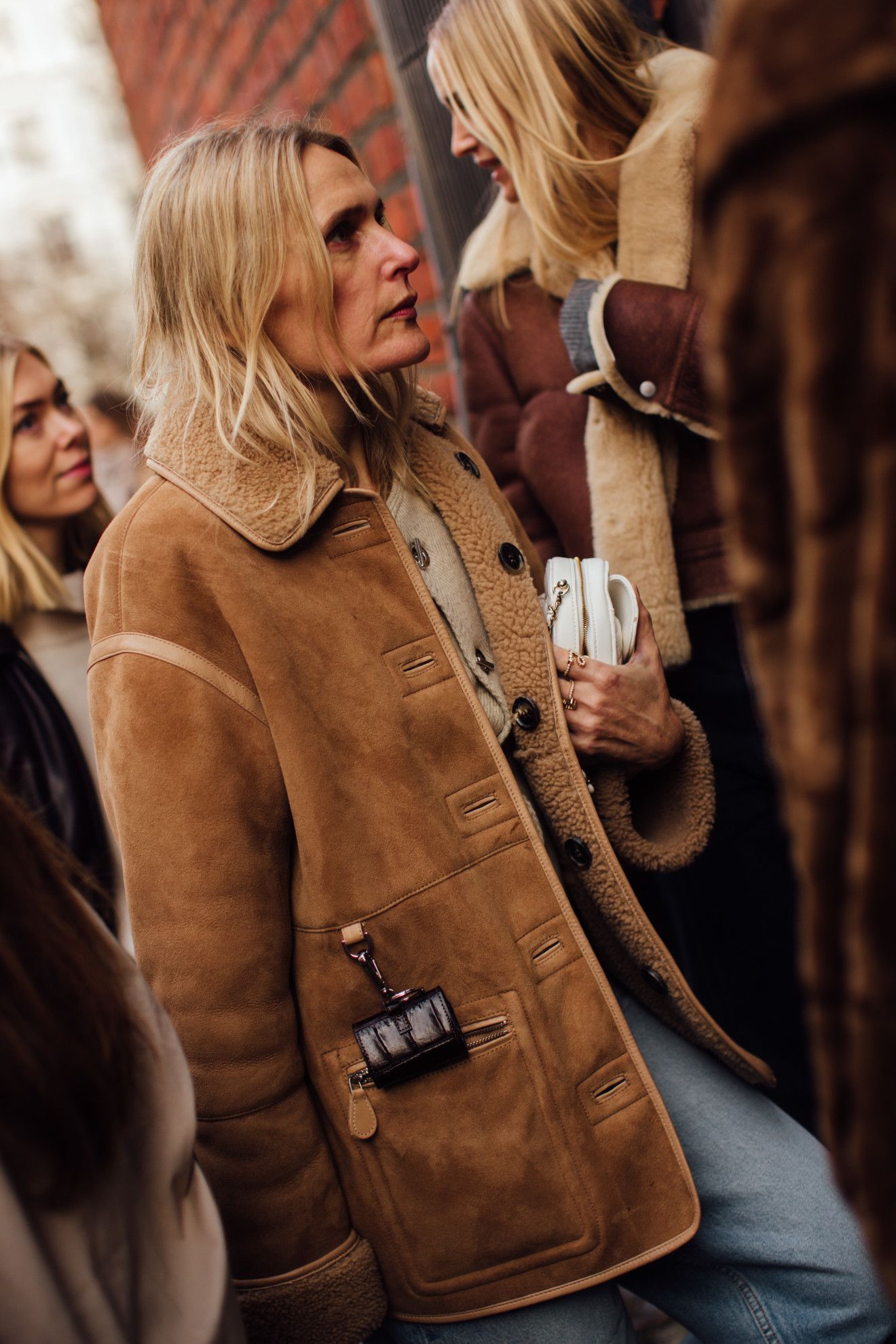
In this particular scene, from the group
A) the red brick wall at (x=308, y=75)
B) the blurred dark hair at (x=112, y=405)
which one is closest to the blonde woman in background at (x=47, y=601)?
the red brick wall at (x=308, y=75)

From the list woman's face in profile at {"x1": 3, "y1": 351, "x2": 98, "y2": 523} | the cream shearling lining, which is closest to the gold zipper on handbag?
the cream shearling lining

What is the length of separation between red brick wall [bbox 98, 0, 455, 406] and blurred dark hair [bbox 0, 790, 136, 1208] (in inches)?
75.5

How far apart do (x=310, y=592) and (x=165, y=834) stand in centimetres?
34

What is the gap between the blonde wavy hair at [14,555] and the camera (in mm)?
2533

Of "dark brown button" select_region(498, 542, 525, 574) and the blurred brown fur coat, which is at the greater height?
the blurred brown fur coat

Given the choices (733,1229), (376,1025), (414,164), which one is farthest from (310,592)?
(414,164)

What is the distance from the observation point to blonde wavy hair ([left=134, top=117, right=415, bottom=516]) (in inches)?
50.7

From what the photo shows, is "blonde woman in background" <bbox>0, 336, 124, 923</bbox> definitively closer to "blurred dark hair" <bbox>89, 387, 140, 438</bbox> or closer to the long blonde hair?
the long blonde hair

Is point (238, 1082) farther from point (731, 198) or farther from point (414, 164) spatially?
point (414, 164)

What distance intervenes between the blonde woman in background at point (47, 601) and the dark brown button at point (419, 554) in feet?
4.18

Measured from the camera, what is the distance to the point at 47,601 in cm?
256

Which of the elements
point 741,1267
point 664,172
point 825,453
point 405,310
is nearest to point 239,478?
point 405,310

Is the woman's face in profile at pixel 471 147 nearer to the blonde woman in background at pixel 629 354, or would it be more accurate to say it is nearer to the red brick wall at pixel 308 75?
the blonde woman in background at pixel 629 354

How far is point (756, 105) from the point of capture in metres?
0.34
